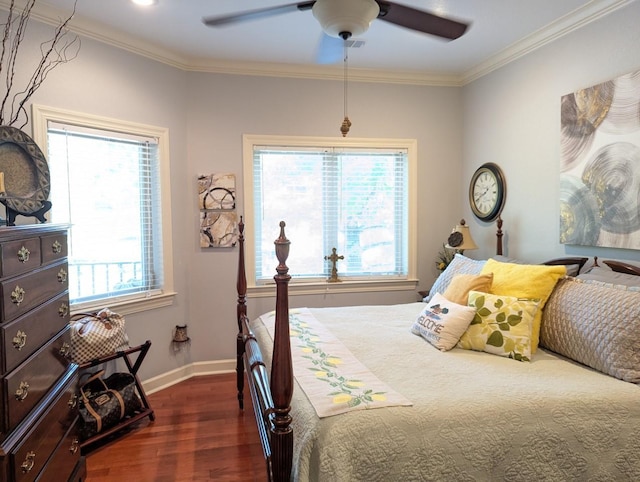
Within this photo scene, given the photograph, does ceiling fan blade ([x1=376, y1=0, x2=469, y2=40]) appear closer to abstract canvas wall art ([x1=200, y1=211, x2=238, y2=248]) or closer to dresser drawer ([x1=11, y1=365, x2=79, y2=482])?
abstract canvas wall art ([x1=200, y1=211, x2=238, y2=248])

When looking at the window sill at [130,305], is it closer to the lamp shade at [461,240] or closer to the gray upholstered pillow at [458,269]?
the gray upholstered pillow at [458,269]

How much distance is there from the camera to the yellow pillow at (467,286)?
7.89 ft

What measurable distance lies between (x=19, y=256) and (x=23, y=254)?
0.03 metres

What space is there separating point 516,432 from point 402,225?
2.66 metres

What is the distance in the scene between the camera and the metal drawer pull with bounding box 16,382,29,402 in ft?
4.82

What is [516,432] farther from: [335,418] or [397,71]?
[397,71]

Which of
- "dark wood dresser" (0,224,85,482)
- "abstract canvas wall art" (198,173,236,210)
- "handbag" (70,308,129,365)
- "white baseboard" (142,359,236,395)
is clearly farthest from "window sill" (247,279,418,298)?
"dark wood dresser" (0,224,85,482)

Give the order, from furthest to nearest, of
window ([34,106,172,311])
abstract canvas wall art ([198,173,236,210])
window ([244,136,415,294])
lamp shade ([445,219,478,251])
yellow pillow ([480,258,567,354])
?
window ([244,136,415,294]) → abstract canvas wall art ([198,173,236,210]) → lamp shade ([445,219,478,251]) → window ([34,106,172,311]) → yellow pillow ([480,258,567,354])

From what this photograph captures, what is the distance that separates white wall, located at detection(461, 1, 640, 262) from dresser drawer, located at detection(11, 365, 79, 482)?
121 inches

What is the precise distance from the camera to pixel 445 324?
2.22 meters

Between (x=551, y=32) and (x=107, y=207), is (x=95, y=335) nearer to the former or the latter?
(x=107, y=207)

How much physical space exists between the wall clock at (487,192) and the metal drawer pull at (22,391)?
336cm

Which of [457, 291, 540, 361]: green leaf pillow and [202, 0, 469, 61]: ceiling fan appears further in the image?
[457, 291, 540, 361]: green leaf pillow

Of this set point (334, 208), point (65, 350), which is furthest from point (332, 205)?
point (65, 350)
